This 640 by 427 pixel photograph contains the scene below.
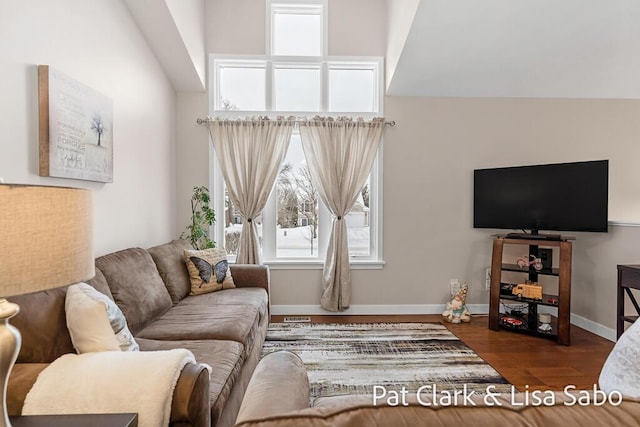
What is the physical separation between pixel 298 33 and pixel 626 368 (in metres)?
4.12

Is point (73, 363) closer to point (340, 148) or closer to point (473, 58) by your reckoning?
point (340, 148)

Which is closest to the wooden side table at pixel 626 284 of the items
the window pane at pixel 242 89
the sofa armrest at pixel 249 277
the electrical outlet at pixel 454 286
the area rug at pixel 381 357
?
the area rug at pixel 381 357

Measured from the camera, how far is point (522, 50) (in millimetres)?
3400

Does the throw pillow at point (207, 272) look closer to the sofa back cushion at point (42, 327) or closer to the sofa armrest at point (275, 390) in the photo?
the sofa back cushion at point (42, 327)

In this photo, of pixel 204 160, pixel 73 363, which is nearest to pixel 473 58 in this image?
pixel 204 160

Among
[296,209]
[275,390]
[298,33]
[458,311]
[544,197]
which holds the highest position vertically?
[298,33]

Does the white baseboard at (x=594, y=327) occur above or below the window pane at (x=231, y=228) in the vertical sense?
below

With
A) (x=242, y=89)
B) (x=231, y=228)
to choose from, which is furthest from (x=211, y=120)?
(x=231, y=228)

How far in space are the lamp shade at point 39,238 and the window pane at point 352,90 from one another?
11.5 feet

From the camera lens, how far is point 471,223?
159 inches

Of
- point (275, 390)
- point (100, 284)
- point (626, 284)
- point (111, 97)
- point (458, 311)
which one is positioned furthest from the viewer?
point (458, 311)

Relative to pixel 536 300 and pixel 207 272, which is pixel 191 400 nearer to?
pixel 207 272

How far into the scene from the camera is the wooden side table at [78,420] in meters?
1.06

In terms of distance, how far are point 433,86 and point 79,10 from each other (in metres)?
3.17
